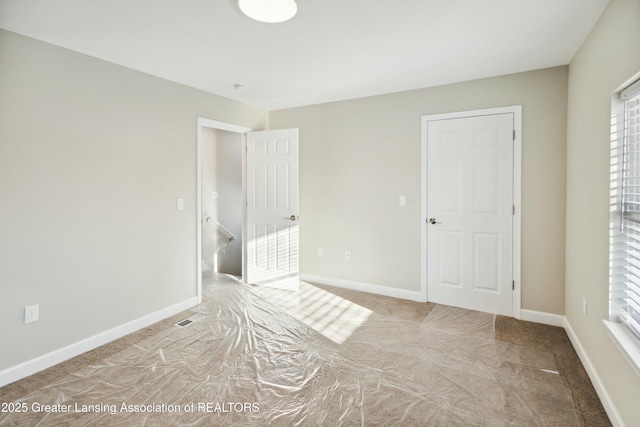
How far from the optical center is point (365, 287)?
4.24 meters

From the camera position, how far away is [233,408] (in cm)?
202

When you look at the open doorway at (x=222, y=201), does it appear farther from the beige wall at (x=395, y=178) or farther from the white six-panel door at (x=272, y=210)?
the beige wall at (x=395, y=178)

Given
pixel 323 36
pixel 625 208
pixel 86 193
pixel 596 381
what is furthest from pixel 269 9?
pixel 596 381

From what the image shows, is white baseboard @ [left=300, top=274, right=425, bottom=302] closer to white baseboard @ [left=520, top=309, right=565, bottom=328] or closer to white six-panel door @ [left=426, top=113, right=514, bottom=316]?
white six-panel door @ [left=426, top=113, right=514, bottom=316]

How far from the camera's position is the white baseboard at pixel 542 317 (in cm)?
314

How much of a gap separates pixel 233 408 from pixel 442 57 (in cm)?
305

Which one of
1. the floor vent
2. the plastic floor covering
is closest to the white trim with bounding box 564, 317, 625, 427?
the plastic floor covering

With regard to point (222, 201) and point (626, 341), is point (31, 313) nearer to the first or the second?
point (222, 201)

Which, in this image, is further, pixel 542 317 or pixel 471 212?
pixel 471 212

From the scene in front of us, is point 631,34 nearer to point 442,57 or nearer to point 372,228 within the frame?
point 442,57

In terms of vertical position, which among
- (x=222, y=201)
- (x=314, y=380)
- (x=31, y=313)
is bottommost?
(x=314, y=380)

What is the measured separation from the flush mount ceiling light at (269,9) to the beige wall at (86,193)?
159 centimetres

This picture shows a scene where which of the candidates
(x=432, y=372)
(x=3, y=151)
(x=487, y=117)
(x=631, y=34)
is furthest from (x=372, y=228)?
(x=3, y=151)

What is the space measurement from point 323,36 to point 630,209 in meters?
2.19
